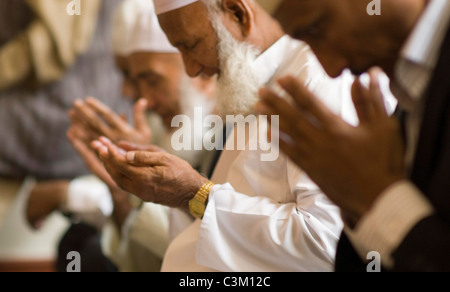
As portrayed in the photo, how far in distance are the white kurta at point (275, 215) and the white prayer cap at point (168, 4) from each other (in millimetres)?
262

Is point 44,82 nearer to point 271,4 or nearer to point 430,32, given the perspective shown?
point 271,4

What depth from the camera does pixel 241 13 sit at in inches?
54.4

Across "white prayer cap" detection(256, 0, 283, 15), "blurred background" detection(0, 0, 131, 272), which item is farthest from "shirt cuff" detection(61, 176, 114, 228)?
"white prayer cap" detection(256, 0, 283, 15)

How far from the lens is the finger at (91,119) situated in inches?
76.9

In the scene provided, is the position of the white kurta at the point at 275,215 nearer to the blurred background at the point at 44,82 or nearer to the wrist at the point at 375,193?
the wrist at the point at 375,193

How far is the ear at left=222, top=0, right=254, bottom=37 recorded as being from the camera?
137 cm

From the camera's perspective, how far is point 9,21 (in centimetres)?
303

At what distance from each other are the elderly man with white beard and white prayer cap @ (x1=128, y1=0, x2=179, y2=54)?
0.68m

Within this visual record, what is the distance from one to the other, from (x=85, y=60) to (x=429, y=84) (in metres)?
2.53

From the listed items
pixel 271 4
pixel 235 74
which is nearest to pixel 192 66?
pixel 235 74
